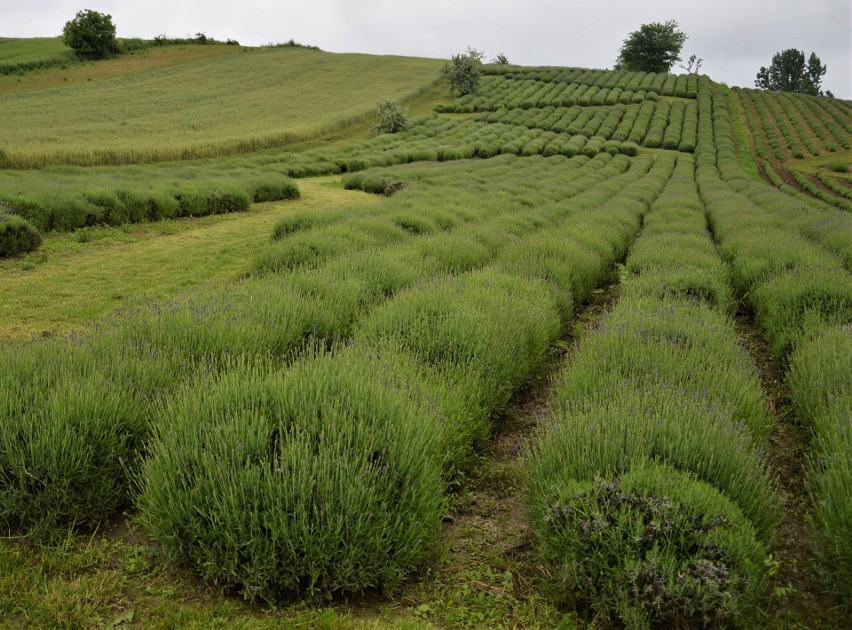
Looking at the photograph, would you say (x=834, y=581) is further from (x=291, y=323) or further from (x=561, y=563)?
(x=291, y=323)

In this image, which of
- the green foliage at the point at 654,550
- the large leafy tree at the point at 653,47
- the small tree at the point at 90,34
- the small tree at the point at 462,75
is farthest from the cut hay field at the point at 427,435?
the large leafy tree at the point at 653,47

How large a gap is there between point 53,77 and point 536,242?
5166 centimetres

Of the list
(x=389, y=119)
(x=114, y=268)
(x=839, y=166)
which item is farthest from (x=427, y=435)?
(x=839, y=166)

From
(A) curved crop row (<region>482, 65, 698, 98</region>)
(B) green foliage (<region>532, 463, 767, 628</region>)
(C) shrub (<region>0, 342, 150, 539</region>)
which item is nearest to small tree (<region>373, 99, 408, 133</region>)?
(A) curved crop row (<region>482, 65, 698, 98</region>)

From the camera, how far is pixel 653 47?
7300 cm

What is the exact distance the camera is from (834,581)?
2334mm

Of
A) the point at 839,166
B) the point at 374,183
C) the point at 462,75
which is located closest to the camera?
the point at 374,183

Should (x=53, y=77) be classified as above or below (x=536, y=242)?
above

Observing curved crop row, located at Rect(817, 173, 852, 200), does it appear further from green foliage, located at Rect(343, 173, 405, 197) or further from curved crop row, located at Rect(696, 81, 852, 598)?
green foliage, located at Rect(343, 173, 405, 197)

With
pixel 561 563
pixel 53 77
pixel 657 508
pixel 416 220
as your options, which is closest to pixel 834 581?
pixel 657 508

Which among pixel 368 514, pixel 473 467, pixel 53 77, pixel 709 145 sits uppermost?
pixel 53 77

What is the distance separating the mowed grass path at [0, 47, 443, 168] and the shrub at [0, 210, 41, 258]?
1444cm

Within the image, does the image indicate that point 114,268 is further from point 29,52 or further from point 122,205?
point 29,52

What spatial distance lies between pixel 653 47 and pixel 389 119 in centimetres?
5492
